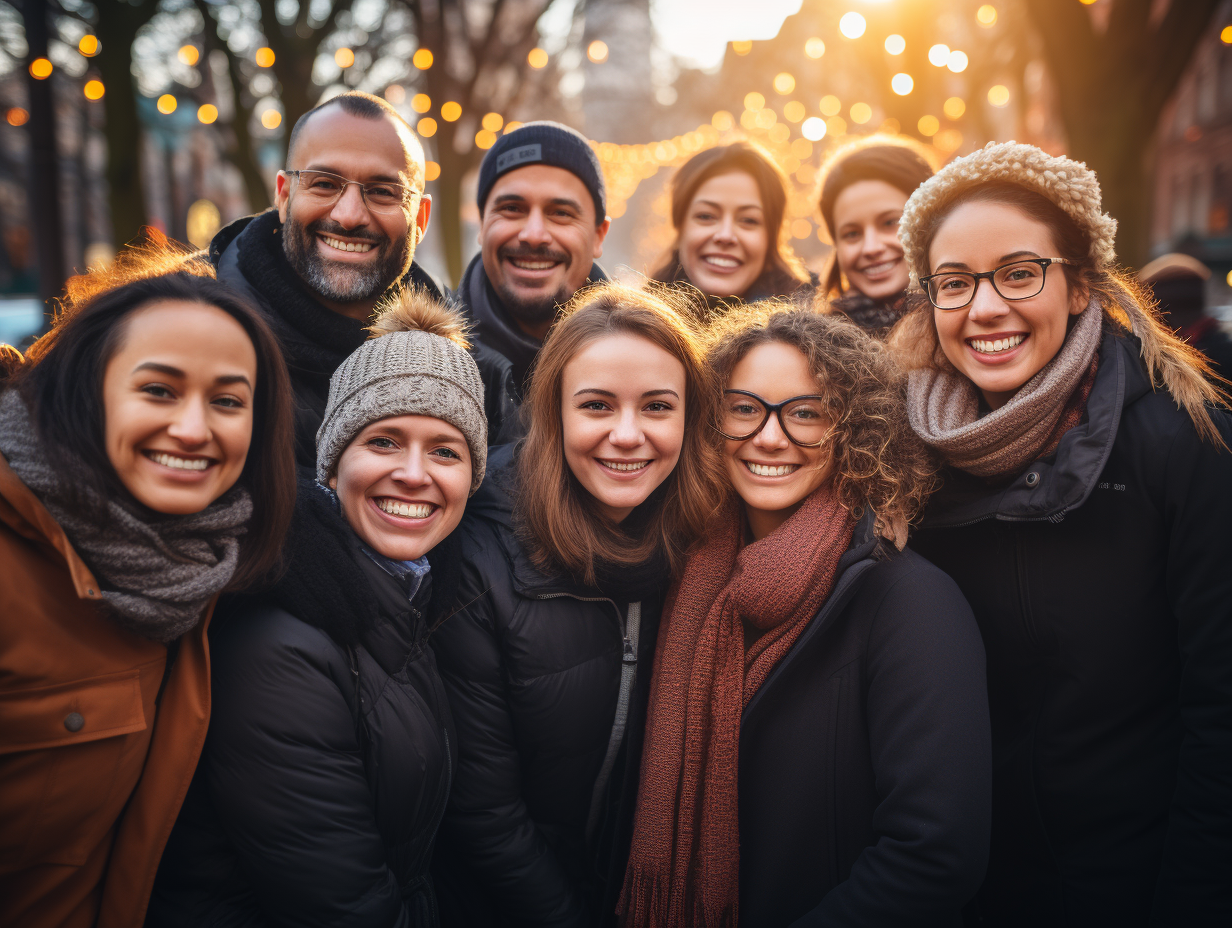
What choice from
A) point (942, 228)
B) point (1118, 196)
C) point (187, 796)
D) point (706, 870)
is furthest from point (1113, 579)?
point (1118, 196)

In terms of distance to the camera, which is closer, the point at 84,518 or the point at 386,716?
the point at 84,518

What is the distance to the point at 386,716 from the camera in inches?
81.6

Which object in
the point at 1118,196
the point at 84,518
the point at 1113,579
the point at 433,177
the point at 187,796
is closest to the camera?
the point at 84,518

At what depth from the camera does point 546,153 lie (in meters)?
3.77

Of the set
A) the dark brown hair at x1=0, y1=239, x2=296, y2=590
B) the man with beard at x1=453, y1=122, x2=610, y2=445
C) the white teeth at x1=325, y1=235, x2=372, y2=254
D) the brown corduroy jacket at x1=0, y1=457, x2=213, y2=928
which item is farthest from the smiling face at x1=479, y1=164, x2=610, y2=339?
the brown corduroy jacket at x1=0, y1=457, x2=213, y2=928

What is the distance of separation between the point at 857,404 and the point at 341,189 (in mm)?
2335

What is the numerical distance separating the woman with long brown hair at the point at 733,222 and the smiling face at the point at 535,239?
2.21 ft

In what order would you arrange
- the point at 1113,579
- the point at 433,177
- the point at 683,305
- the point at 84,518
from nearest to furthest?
the point at 84,518 < the point at 1113,579 < the point at 683,305 < the point at 433,177

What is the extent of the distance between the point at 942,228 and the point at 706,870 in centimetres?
213

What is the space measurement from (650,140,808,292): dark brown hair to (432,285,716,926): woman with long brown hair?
1.84 meters

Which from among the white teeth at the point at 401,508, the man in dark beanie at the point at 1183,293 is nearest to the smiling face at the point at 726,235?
the white teeth at the point at 401,508

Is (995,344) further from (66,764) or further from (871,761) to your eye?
(66,764)

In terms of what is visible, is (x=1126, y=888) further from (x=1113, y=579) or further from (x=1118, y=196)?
(x=1118, y=196)

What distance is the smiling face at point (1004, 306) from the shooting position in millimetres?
2270
